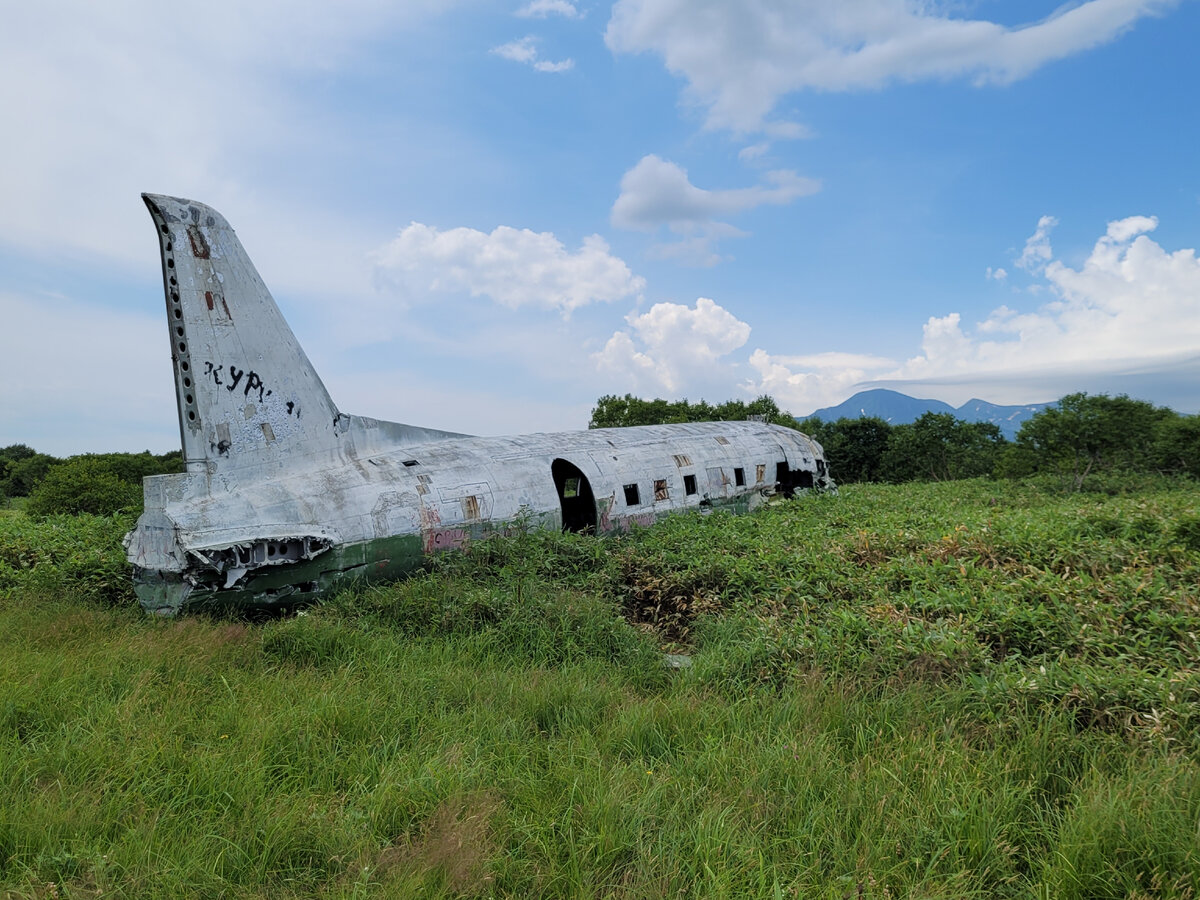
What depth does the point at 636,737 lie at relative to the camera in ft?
18.6

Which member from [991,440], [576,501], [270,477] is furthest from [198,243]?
[991,440]

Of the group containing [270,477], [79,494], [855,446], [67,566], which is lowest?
[67,566]

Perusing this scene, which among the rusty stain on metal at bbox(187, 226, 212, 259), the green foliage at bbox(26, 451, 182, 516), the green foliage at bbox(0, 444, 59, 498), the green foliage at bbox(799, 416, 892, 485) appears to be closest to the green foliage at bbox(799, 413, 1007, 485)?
the green foliage at bbox(799, 416, 892, 485)

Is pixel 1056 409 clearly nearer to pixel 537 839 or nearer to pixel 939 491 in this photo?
pixel 939 491

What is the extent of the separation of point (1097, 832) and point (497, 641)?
6135mm

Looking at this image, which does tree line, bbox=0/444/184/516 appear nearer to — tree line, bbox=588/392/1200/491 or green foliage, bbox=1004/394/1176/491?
tree line, bbox=588/392/1200/491

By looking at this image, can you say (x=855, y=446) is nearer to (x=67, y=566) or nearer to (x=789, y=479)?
(x=789, y=479)

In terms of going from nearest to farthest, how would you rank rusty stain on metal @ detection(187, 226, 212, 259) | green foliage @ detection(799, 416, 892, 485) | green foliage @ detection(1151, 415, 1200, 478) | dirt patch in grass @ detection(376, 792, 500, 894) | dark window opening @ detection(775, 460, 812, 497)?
1. dirt patch in grass @ detection(376, 792, 500, 894)
2. rusty stain on metal @ detection(187, 226, 212, 259)
3. dark window opening @ detection(775, 460, 812, 497)
4. green foliage @ detection(1151, 415, 1200, 478)
5. green foliage @ detection(799, 416, 892, 485)

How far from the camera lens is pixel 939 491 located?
22312 millimetres

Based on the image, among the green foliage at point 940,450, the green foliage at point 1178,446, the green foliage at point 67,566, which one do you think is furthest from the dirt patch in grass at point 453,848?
the green foliage at point 940,450

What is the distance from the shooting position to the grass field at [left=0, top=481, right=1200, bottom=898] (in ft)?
13.3

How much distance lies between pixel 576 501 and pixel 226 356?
7914 millimetres

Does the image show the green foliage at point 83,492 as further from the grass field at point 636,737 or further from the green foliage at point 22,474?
the green foliage at point 22,474

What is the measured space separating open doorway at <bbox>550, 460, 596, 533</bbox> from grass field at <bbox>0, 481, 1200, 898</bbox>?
3.87 m
